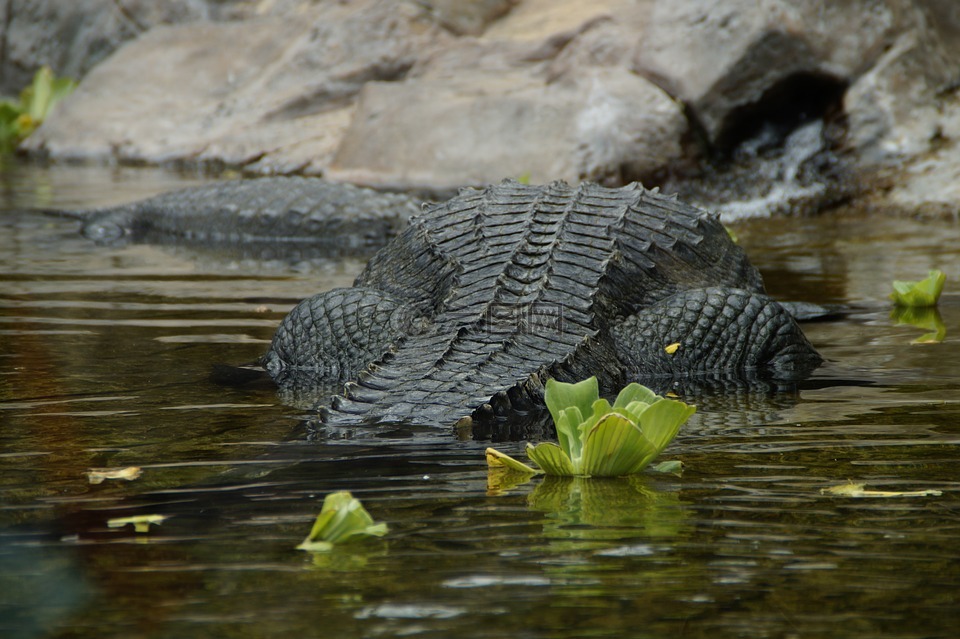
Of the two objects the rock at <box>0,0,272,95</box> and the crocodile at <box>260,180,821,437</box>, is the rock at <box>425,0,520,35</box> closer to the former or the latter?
the rock at <box>0,0,272,95</box>

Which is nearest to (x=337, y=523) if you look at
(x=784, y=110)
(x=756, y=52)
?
(x=756, y=52)

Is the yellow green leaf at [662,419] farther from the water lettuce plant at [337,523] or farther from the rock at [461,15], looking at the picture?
the rock at [461,15]

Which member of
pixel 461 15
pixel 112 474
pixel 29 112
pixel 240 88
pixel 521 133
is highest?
pixel 461 15

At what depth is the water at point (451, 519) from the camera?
1811 millimetres

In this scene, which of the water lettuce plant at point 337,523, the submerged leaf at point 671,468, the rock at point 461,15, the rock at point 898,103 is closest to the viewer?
the water lettuce plant at point 337,523

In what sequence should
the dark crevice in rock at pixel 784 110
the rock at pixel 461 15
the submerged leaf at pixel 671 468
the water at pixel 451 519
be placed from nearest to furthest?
the water at pixel 451 519
the submerged leaf at pixel 671 468
the dark crevice in rock at pixel 784 110
the rock at pixel 461 15

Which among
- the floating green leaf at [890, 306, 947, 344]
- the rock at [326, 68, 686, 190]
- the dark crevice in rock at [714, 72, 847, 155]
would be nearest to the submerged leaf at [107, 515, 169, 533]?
the floating green leaf at [890, 306, 947, 344]

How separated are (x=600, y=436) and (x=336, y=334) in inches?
75.9

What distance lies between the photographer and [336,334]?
14.1 ft

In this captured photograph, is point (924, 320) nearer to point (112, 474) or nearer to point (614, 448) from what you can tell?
point (614, 448)

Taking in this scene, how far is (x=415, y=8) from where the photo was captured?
12039 mm

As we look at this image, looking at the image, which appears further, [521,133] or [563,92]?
[563,92]

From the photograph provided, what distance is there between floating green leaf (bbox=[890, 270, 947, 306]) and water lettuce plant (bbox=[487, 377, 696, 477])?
2.81m

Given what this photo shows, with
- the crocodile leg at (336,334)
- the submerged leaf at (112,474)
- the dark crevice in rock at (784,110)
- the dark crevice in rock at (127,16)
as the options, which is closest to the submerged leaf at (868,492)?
the submerged leaf at (112,474)
